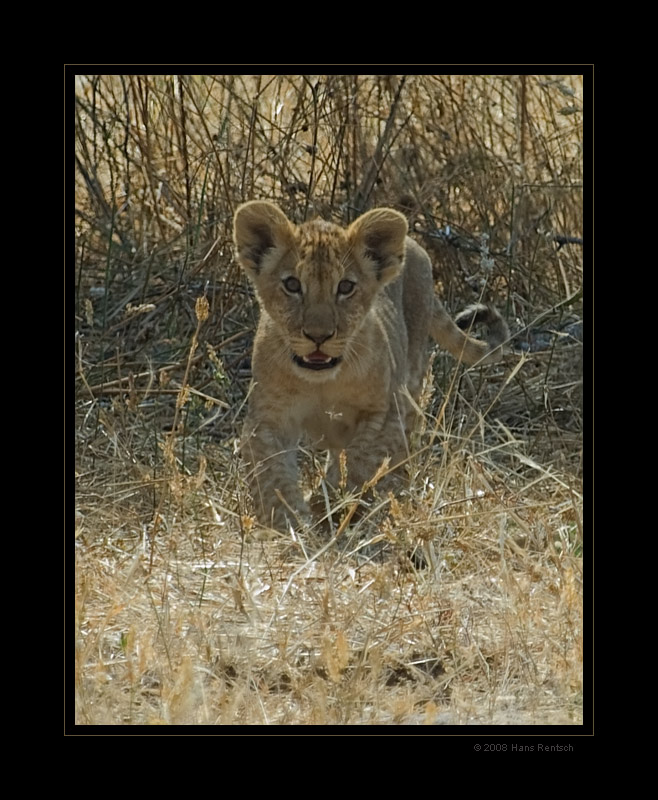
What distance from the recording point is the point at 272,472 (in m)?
5.50

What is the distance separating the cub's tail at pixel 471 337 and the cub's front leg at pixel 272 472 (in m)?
1.07

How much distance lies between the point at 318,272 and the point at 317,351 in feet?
1.00

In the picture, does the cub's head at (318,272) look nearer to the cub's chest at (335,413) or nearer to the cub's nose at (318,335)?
the cub's nose at (318,335)

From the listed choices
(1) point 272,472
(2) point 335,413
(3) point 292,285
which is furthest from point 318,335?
(1) point 272,472

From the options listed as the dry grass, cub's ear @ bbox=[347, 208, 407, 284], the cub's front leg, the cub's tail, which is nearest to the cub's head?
cub's ear @ bbox=[347, 208, 407, 284]

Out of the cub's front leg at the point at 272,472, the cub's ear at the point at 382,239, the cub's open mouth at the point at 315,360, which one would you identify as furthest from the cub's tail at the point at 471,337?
the cub's front leg at the point at 272,472

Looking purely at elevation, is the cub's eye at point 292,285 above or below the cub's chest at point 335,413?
above

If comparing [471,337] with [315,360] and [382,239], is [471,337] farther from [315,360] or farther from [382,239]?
[315,360]

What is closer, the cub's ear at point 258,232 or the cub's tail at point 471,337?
the cub's ear at point 258,232

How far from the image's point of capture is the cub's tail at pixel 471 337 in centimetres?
650

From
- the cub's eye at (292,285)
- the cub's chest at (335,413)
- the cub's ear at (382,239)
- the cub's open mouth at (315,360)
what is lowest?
the cub's chest at (335,413)

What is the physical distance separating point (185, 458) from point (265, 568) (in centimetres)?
127

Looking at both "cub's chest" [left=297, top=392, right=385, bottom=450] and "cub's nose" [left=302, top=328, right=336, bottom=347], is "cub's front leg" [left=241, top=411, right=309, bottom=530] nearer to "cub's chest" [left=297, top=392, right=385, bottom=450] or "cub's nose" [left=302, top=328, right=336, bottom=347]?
"cub's chest" [left=297, top=392, right=385, bottom=450]
